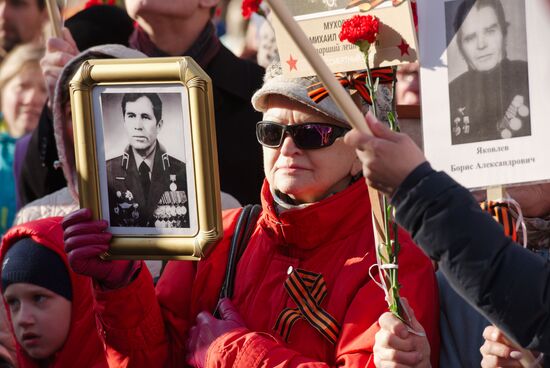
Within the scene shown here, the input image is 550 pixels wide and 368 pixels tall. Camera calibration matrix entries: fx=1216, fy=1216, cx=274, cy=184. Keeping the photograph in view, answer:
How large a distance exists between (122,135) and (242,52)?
4.10m

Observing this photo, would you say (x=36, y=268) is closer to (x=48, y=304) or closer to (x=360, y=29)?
(x=48, y=304)

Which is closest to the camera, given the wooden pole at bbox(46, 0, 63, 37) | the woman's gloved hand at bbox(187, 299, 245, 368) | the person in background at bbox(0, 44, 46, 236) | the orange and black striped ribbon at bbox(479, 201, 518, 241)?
the orange and black striped ribbon at bbox(479, 201, 518, 241)

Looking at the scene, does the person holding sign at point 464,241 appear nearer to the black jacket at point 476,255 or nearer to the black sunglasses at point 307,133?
the black jacket at point 476,255

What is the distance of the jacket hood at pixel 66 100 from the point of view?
480 cm

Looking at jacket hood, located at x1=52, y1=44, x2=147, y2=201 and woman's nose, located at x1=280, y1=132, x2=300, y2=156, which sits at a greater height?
jacket hood, located at x1=52, y1=44, x2=147, y2=201

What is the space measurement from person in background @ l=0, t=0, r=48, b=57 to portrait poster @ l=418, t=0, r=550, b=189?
451cm

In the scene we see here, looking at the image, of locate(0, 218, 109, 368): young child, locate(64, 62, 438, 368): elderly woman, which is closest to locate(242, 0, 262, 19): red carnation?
locate(64, 62, 438, 368): elderly woman

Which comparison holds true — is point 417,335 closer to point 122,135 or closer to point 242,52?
point 122,135

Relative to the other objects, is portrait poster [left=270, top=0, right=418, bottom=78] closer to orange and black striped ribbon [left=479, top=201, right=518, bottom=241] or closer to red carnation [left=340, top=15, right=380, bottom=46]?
red carnation [left=340, top=15, right=380, bottom=46]

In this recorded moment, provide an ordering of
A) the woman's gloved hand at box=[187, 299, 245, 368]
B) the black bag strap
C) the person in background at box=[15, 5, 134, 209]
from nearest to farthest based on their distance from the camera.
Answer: the woman's gloved hand at box=[187, 299, 245, 368] → the black bag strap → the person in background at box=[15, 5, 134, 209]

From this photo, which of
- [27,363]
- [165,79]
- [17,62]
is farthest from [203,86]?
[17,62]

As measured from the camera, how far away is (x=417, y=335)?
336cm

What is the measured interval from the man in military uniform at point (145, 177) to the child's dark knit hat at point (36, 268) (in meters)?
0.73

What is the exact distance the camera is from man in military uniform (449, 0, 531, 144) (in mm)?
3305
